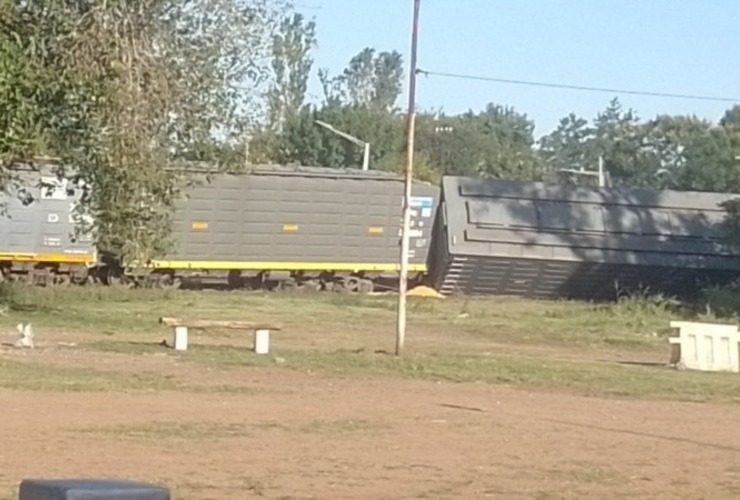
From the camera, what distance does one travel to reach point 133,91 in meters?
24.9

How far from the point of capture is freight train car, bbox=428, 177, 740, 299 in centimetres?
5197

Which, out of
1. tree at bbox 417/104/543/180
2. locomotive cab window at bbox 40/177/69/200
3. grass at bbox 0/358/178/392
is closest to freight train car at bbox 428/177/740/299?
locomotive cab window at bbox 40/177/69/200

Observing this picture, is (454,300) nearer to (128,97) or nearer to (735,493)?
(128,97)

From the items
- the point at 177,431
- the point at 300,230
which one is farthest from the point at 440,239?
the point at 177,431

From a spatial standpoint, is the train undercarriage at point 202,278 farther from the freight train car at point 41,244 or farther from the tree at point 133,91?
the tree at point 133,91

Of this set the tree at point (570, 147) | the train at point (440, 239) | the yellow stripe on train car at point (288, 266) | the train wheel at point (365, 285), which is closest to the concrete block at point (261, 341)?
the train at point (440, 239)

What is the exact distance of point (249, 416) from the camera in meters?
18.7

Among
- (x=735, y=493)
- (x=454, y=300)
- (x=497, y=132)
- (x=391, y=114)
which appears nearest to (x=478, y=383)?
(x=735, y=493)

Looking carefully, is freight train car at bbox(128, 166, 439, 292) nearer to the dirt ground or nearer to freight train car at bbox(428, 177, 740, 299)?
freight train car at bbox(428, 177, 740, 299)

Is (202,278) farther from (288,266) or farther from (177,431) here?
(177,431)

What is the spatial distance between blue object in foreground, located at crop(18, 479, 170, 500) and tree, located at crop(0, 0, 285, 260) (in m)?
19.1

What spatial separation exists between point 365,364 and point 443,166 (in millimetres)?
78514

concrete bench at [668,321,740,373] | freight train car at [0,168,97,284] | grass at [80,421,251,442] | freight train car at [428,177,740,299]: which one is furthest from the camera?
freight train car at [428,177,740,299]

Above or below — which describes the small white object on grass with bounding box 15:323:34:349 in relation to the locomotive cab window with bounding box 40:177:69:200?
below
